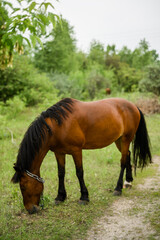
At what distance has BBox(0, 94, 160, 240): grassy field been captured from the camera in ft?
8.56

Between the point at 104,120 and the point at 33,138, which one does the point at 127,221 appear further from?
the point at 33,138

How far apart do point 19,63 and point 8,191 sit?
9995mm

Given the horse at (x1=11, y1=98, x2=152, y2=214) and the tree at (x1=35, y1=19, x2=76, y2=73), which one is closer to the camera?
the horse at (x1=11, y1=98, x2=152, y2=214)

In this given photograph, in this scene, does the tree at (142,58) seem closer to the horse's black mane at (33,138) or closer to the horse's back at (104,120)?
the horse's back at (104,120)

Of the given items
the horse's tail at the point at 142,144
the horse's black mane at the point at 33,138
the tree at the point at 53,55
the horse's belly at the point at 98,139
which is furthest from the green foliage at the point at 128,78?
the horse's black mane at the point at 33,138

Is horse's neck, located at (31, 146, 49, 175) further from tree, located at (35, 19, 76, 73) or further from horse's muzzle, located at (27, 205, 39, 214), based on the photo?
tree, located at (35, 19, 76, 73)

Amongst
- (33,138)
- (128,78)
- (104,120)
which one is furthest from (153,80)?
(128,78)

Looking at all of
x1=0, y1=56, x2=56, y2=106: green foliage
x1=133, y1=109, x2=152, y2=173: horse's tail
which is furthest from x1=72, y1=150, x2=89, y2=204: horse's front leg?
x1=0, y1=56, x2=56, y2=106: green foliage

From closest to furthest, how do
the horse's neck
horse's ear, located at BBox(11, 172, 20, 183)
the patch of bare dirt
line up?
1. horse's ear, located at BBox(11, 172, 20, 183)
2. the horse's neck
3. the patch of bare dirt

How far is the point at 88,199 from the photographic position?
3398 mm

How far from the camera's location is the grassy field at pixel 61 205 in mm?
2609

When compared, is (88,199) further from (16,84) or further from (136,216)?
(16,84)

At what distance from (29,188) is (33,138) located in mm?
659

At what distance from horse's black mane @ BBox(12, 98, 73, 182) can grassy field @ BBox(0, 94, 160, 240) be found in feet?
2.02
